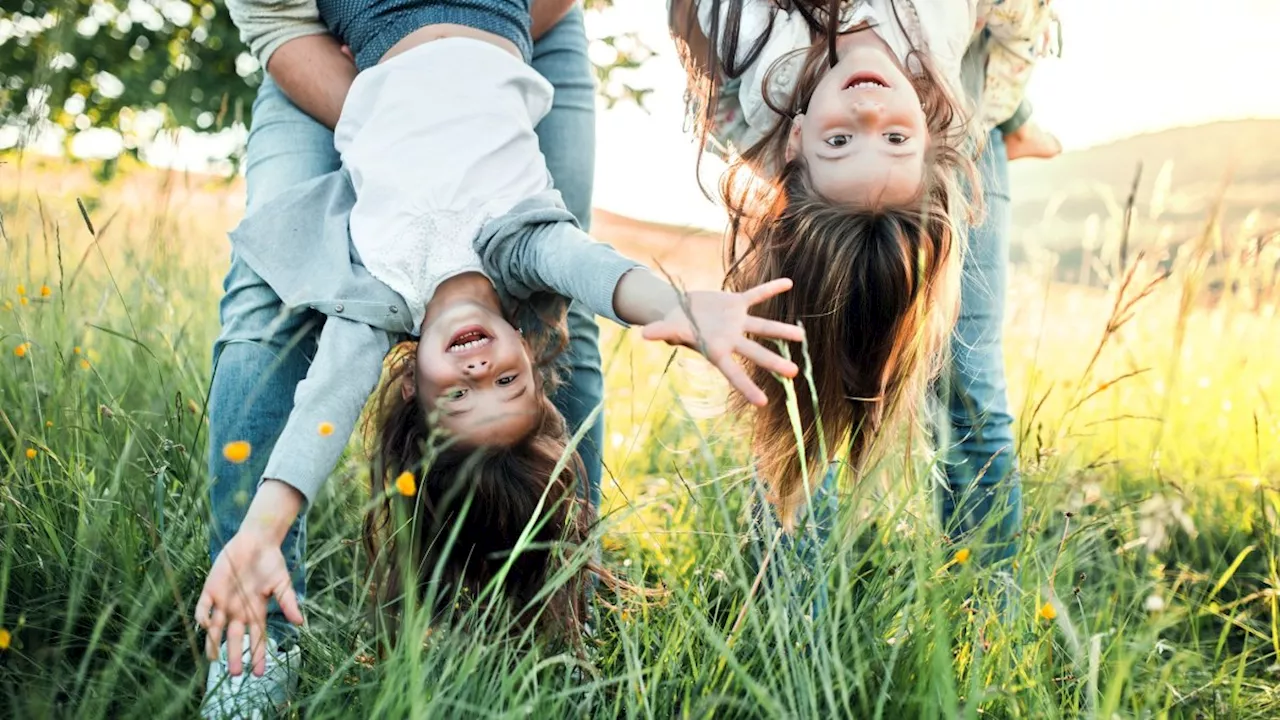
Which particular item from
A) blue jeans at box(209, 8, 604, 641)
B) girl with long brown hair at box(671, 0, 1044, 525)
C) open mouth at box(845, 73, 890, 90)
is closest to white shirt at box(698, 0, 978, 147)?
girl with long brown hair at box(671, 0, 1044, 525)

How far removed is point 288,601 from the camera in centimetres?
152

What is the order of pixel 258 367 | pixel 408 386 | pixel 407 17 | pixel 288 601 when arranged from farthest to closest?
pixel 407 17
pixel 408 386
pixel 258 367
pixel 288 601

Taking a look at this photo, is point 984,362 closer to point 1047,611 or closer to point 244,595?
point 1047,611

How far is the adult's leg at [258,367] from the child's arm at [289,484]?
0.09 metres

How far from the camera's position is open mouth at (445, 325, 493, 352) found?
198 cm

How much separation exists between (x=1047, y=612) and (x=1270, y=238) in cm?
67

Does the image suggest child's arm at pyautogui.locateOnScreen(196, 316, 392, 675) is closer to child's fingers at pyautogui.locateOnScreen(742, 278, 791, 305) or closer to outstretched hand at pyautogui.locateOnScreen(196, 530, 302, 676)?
outstretched hand at pyautogui.locateOnScreen(196, 530, 302, 676)

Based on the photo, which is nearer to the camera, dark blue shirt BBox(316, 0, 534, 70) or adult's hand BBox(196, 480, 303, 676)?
adult's hand BBox(196, 480, 303, 676)

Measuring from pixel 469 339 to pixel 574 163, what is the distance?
549 mm

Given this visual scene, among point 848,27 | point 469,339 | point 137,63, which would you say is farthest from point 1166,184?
point 137,63

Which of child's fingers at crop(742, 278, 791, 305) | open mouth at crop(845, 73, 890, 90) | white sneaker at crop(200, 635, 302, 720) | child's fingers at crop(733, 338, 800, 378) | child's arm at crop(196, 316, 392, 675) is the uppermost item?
open mouth at crop(845, 73, 890, 90)

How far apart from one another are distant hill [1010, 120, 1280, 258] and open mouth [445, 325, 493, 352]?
3.65ft

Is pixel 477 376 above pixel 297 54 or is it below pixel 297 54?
below

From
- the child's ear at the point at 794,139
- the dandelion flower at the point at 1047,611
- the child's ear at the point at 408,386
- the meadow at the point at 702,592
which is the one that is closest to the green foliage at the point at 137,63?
the meadow at the point at 702,592
